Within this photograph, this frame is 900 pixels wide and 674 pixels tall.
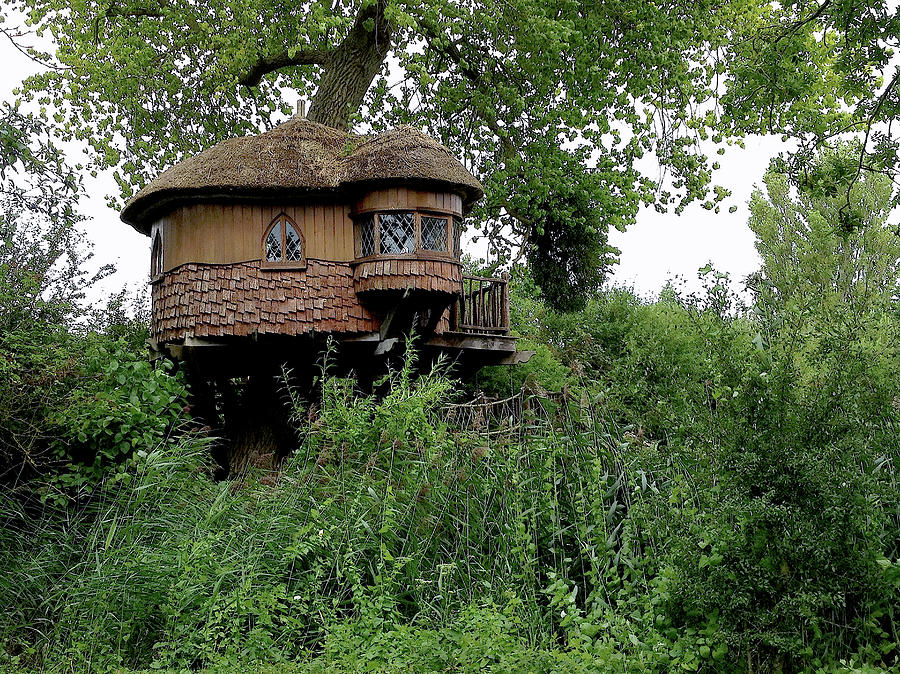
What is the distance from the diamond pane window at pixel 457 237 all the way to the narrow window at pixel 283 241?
2.45 meters

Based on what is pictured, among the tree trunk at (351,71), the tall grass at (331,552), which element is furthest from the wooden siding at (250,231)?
the tall grass at (331,552)

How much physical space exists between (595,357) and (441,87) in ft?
20.5

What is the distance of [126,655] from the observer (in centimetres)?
709

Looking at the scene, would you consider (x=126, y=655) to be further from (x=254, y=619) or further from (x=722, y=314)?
(x=722, y=314)

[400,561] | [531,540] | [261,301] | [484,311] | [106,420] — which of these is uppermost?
[484,311]

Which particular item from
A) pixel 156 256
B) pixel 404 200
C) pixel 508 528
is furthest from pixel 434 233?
pixel 508 528

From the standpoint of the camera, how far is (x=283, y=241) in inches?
602

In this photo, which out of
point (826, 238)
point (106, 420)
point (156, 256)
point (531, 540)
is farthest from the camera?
point (826, 238)

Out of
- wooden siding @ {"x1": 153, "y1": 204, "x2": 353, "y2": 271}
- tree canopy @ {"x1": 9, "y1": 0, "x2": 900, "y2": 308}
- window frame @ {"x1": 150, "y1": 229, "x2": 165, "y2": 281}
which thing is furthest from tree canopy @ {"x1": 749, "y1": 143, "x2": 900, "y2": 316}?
window frame @ {"x1": 150, "y1": 229, "x2": 165, "y2": 281}

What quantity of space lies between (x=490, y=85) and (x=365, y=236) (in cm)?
565

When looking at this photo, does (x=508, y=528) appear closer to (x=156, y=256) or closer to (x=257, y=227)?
(x=257, y=227)

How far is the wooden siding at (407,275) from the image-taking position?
48.2 feet

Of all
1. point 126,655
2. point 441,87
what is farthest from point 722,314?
point 441,87

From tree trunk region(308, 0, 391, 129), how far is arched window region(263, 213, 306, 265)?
388 centimetres
